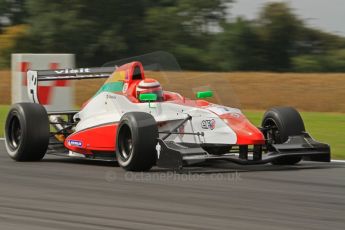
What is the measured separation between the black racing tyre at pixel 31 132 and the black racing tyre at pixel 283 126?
2.69m

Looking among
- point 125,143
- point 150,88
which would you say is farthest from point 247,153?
point 150,88

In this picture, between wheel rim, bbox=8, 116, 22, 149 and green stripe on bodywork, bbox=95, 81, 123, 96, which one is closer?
green stripe on bodywork, bbox=95, 81, 123, 96

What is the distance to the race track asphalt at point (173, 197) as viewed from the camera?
20.7 ft

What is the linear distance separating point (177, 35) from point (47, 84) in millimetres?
37965

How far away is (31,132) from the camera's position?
10414mm

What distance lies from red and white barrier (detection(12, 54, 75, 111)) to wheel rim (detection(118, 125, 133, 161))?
15.8ft

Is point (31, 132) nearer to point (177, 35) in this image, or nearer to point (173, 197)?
point (173, 197)

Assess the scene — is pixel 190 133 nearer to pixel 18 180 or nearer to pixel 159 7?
pixel 18 180

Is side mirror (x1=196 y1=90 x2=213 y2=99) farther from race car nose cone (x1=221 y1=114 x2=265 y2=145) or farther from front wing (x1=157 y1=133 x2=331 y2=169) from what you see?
front wing (x1=157 y1=133 x2=331 y2=169)

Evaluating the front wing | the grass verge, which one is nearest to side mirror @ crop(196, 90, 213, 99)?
the front wing

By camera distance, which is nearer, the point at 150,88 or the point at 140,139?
the point at 140,139

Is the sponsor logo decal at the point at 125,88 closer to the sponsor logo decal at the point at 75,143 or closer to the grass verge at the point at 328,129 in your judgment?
the sponsor logo decal at the point at 75,143

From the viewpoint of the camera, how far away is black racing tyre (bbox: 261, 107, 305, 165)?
9.95m

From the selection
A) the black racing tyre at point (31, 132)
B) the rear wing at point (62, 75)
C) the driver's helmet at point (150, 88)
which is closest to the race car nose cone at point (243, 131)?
the driver's helmet at point (150, 88)
